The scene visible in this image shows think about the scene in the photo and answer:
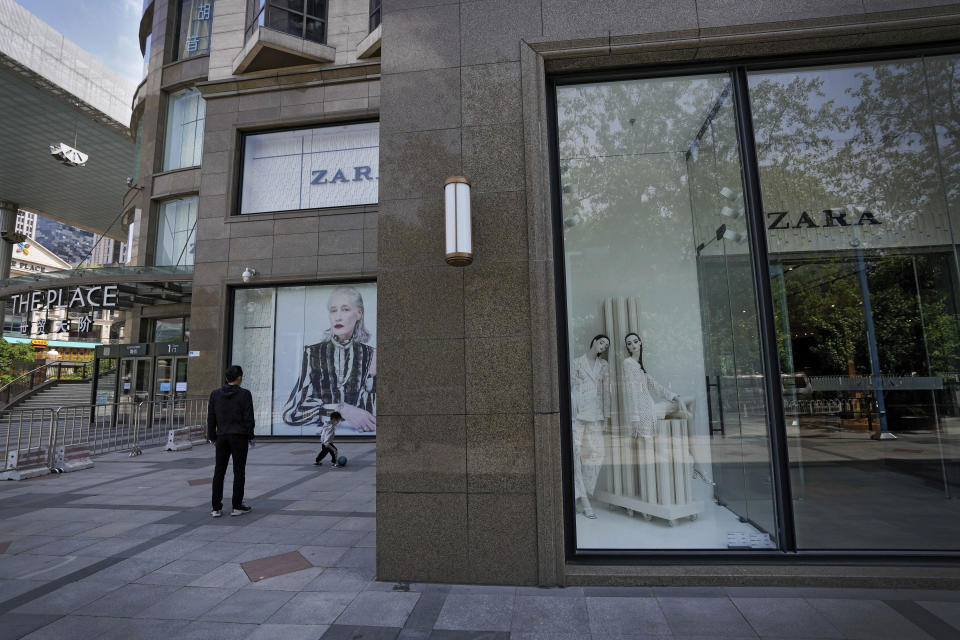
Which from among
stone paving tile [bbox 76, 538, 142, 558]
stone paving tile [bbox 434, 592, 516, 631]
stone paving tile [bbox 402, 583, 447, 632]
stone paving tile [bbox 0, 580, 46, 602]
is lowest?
stone paving tile [bbox 76, 538, 142, 558]

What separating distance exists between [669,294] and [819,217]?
223 centimetres

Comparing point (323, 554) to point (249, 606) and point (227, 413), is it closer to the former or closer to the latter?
point (249, 606)

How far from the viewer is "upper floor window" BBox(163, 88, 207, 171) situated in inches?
729

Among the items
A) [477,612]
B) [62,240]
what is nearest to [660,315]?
[477,612]

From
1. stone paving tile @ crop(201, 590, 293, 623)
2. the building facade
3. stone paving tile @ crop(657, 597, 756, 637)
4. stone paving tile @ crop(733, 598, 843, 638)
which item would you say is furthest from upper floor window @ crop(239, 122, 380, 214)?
stone paving tile @ crop(733, 598, 843, 638)

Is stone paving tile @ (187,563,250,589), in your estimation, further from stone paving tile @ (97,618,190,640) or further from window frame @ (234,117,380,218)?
window frame @ (234,117,380,218)

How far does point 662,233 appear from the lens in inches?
211

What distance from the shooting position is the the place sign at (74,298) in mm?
16078

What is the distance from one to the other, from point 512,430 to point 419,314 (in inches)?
51.6

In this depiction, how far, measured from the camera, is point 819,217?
5738 millimetres

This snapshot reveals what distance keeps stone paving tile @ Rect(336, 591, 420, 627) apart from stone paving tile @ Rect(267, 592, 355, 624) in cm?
8

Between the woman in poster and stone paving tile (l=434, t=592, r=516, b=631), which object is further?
the woman in poster

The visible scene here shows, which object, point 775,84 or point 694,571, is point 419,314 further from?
point 775,84

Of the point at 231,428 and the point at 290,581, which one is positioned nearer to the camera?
the point at 290,581
